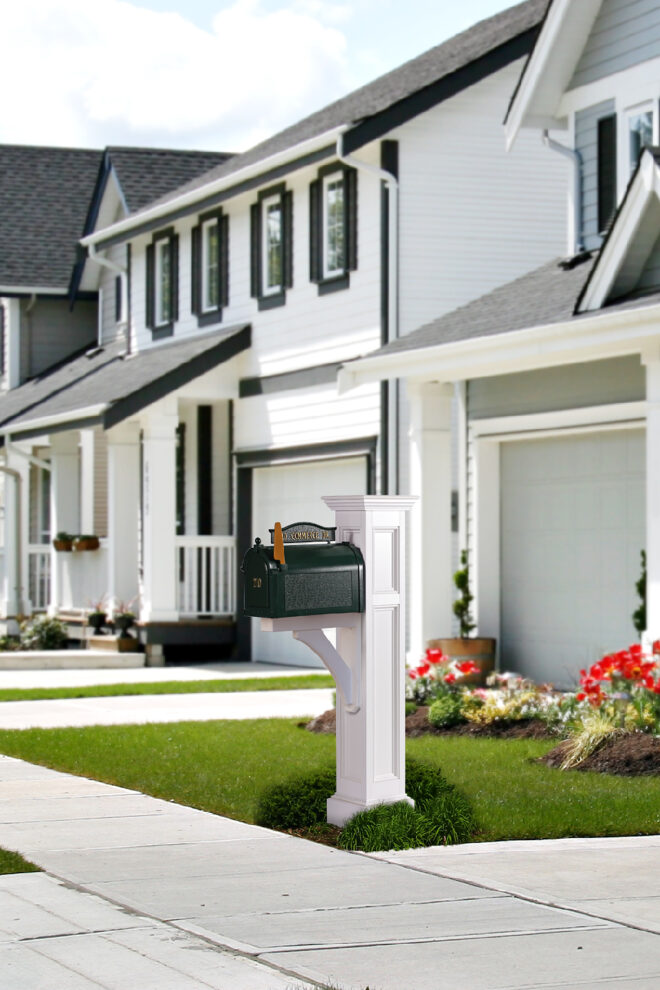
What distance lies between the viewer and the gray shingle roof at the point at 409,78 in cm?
1953

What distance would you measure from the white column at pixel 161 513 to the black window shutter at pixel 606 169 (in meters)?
7.80

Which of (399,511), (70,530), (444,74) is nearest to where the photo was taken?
(399,511)

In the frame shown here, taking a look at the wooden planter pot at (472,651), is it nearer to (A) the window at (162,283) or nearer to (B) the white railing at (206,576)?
(B) the white railing at (206,576)

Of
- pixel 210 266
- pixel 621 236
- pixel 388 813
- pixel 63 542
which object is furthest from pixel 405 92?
pixel 388 813

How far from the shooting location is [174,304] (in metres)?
25.2

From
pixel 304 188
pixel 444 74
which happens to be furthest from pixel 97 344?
pixel 444 74

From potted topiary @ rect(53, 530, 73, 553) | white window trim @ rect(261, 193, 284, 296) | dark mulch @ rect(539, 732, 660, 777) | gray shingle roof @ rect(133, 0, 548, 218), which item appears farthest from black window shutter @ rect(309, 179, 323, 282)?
dark mulch @ rect(539, 732, 660, 777)

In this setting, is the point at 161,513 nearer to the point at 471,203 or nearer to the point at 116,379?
the point at 116,379

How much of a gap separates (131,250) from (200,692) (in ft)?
36.3

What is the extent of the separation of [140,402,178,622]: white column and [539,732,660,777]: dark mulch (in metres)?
11.7

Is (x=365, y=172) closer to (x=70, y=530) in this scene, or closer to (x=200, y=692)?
(x=200, y=692)

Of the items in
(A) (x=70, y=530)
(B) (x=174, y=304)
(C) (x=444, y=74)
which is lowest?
(A) (x=70, y=530)

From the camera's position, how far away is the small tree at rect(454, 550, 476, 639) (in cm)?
1717

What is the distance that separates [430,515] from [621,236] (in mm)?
4850
